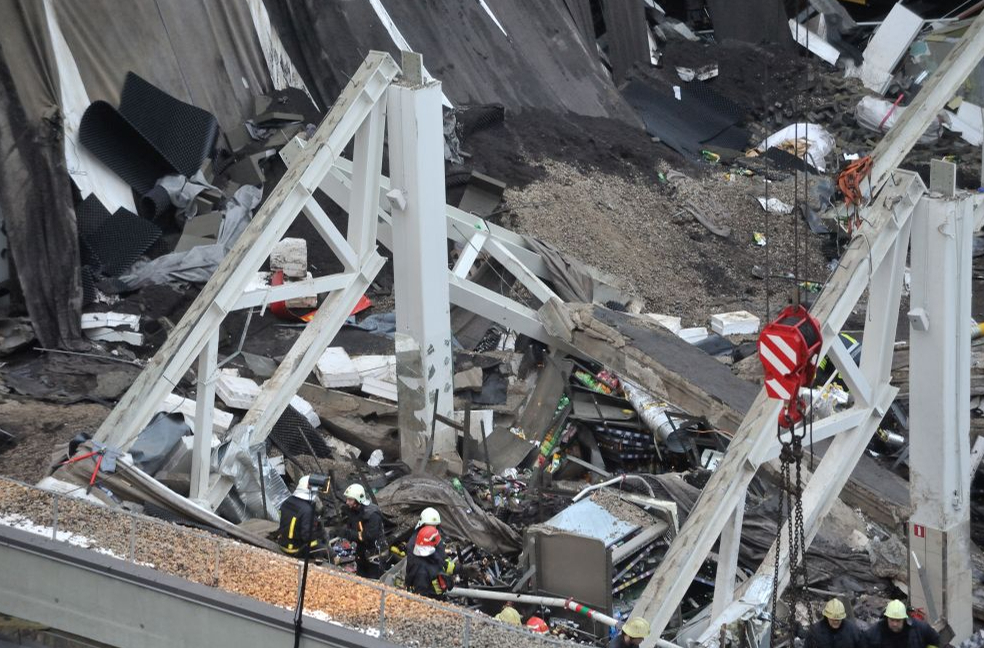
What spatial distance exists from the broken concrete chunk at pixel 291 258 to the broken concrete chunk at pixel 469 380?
3.02 m

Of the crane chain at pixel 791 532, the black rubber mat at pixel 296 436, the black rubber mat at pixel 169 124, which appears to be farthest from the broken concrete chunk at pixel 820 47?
the crane chain at pixel 791 532

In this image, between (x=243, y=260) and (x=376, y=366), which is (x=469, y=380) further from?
(x=243, y=260)

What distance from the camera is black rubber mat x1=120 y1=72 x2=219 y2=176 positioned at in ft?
64.4

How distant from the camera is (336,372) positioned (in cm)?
1617

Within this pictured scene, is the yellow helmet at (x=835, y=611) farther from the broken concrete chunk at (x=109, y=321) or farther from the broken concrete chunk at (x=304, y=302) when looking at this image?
the broken concrete chunk at (x=109, y=321)

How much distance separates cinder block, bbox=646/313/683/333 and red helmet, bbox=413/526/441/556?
8.22 meters

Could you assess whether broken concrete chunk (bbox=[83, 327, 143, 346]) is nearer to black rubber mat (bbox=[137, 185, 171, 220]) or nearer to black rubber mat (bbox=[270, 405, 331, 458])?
black rubber mat (bbox=[137, 185, 171, 220])

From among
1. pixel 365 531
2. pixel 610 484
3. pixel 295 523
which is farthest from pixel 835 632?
pixel 295 523

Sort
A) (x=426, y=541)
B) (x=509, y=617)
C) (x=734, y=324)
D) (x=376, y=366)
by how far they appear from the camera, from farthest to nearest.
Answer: (x=734, y=324) < (x=376, y=366) < (x=426, y=541) < (x=509, y=617)

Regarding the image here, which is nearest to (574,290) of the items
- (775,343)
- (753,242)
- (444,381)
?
(444,381)

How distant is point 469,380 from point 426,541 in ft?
20.4

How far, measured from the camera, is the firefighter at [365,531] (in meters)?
11.5

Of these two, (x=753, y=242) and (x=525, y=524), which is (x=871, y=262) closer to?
(x=525, y=524)

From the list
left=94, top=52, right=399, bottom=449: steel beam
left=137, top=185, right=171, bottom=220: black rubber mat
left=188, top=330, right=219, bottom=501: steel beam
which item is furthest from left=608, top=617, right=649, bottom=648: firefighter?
left=137, top=185, right=171, bottom=220: black rubber mat
